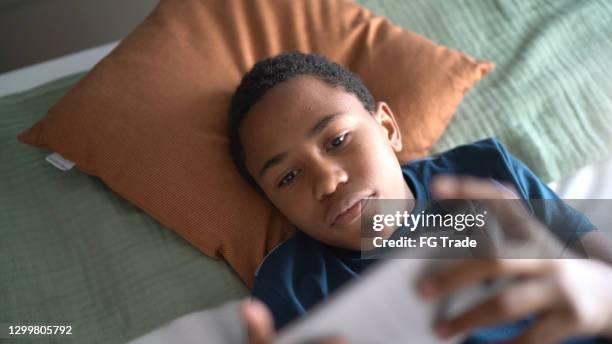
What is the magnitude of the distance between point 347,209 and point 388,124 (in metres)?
0.26

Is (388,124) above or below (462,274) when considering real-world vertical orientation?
below

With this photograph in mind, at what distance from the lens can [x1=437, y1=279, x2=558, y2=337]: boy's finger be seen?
1.85 feet

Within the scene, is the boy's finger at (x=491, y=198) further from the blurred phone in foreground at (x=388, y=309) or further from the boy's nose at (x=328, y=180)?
the boy's nose at (x=328, y=180)

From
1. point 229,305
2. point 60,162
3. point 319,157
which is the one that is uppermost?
point 319,157

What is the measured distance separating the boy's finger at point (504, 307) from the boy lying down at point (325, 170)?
0.19m

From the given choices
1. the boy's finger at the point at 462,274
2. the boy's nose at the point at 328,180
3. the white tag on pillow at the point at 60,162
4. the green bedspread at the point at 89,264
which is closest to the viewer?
the boy's finger at the point at 462,274

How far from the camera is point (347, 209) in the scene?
0.89 m

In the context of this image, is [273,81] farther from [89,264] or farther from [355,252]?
[89,264]

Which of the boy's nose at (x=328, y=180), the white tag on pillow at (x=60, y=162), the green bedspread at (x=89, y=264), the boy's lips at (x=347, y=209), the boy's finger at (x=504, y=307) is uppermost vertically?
the boy's finger at (x=504, y=307)

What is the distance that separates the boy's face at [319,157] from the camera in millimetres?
896

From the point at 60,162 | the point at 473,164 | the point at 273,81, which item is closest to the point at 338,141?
the point at 273,81

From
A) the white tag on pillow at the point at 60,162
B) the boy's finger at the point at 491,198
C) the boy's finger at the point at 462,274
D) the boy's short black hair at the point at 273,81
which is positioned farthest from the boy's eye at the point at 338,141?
the white tag on pillow at the point at 60,162

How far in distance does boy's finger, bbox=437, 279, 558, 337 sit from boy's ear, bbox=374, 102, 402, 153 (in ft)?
1.67

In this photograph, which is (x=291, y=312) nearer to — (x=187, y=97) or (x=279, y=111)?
(x=279, y=111)
